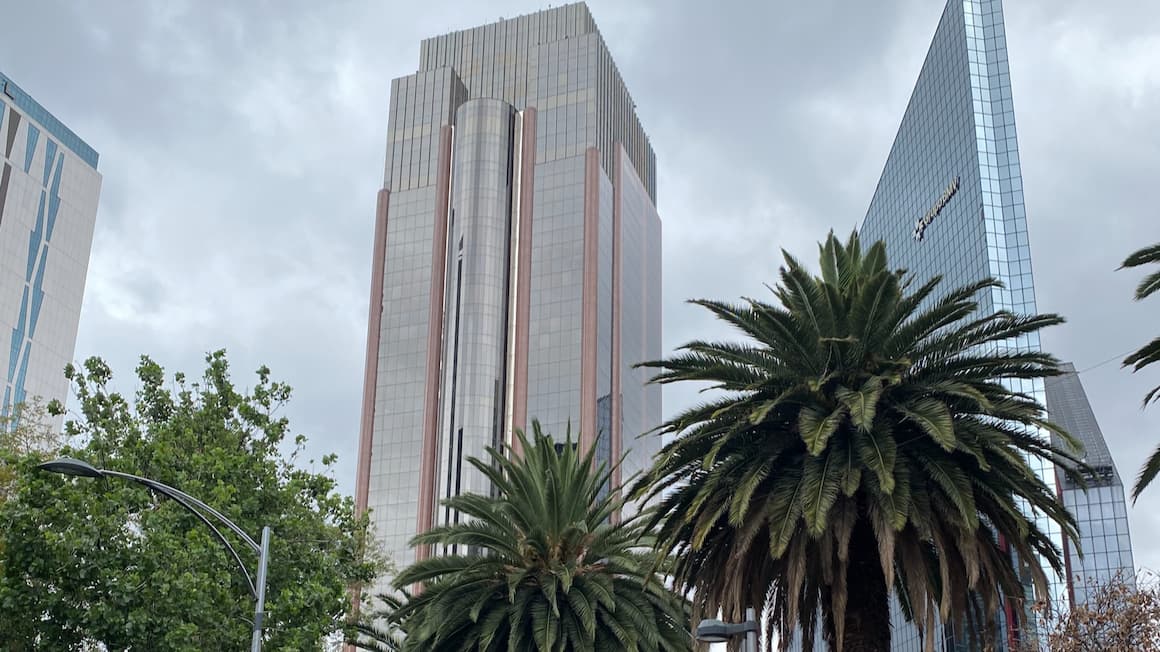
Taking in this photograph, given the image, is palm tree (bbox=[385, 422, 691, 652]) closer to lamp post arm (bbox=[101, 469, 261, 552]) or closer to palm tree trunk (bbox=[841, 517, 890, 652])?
palm tree trunk (bbox=[841, 517, 890, 652])

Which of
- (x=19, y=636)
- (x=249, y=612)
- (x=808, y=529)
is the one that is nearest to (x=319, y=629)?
(x=249, y=612)

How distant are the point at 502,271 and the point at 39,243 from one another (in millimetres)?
59138

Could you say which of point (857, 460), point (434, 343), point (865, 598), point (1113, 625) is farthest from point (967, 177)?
point (857, 460)

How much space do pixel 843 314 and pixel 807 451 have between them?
3151 millimetres

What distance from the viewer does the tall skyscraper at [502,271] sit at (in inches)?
4540

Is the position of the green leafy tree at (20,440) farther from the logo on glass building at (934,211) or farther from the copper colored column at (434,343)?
the logo on glass building at (934,211)

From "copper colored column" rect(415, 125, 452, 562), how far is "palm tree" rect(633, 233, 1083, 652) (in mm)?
82691

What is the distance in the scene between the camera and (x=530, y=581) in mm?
38188

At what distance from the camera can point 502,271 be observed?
120750mm

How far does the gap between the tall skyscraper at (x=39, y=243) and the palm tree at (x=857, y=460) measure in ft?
398

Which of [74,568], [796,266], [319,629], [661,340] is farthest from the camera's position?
[661,340]

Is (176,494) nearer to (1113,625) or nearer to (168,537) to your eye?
(168,537)

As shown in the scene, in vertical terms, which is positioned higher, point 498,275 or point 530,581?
point 498,275

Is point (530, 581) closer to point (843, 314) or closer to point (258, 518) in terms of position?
point (258, 518)
